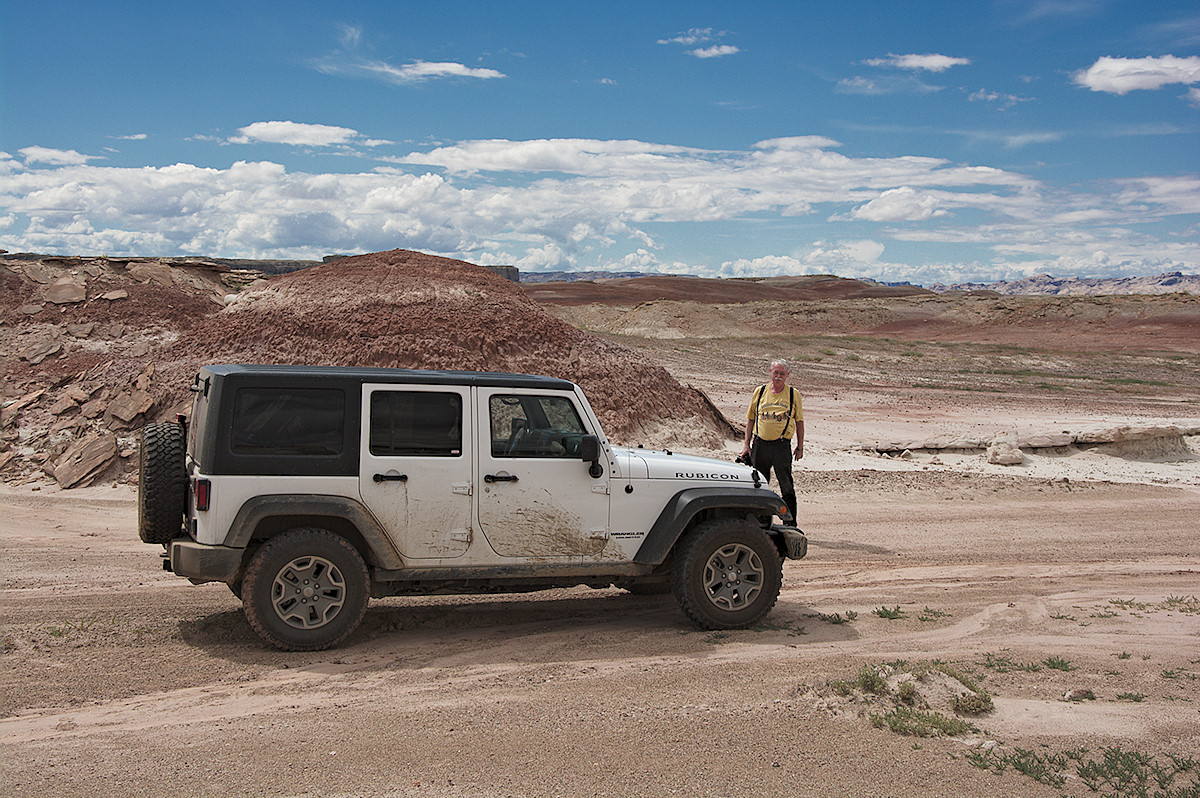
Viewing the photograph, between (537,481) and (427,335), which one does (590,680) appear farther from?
(427,335)

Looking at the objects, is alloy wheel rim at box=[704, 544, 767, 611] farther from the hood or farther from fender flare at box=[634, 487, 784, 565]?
the hood

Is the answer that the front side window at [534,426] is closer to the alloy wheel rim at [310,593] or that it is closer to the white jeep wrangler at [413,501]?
the white jeep wrangler at [413,501]

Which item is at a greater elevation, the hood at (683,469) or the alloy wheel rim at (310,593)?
the hood at (683,469)

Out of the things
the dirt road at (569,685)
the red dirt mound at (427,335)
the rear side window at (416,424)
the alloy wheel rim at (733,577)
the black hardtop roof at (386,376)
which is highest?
the red dirt mound at (427,335)

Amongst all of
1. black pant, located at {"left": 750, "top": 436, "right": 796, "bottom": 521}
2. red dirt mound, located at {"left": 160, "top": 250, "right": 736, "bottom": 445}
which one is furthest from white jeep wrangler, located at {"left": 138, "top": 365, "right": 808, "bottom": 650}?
red dirt mound, located at {"left": 160, "top": 250, "right": 736, "bottom": 445}

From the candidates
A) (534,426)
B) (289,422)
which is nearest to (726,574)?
(534,426)

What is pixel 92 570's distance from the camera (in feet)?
27.2

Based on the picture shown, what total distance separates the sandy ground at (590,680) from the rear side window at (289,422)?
141 centimetres

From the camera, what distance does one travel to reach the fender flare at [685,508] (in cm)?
648

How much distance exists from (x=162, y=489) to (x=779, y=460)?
5804mm

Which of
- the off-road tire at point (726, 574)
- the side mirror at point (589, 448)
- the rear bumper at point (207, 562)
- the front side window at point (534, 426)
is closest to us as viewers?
the rear bumper at point (207, 562)

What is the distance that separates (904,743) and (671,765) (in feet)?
4.36

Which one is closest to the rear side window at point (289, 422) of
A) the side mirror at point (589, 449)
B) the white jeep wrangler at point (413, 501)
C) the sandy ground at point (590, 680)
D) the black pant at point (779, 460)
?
the white jeep wrangler at point (413, 501)

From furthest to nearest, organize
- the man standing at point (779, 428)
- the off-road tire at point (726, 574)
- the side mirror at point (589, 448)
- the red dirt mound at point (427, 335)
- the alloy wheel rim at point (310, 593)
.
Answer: the red dirt mound at point (427, 335) < the man standing at point (779, 428) < the off-road tire at point (726, 574) < the side mirror at point (589, 448) < the alloy wheel rim at point (310, 593)
